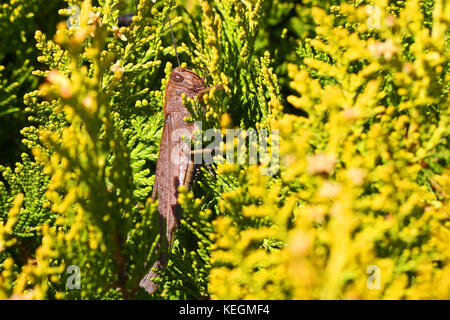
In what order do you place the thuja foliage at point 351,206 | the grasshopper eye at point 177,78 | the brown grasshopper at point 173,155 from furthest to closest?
1. the grasshopper eye at point 177,78
2. the brown grasshopper at point 173,155
3. the thuja foliage at point 351,206

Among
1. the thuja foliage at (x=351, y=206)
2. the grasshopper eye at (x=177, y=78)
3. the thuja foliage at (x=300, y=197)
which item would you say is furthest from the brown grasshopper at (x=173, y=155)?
the thuja foliage at (x=351, y=206)

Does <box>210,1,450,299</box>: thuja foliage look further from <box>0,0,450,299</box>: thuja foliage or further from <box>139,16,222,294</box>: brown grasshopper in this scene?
<box>139,16,222,294</box>: brown grasshopper

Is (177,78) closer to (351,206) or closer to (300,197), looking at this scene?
(300,197)

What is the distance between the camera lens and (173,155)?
199cm

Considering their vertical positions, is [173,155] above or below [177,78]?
below

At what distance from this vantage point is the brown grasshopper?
1884mm

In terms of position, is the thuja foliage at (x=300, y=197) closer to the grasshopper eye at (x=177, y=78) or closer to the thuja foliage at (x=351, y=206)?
the thuja foliage at (x=351, y=206)

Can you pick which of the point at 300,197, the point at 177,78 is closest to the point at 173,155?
the point at 177,78

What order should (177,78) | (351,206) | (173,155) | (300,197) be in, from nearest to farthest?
(351,206) → (300,197) → (173,155) → (177,78)

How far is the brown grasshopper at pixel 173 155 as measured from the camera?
74.2 inches

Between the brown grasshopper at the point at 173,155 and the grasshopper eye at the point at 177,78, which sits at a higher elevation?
the grasshopper eye at the point at 177,78

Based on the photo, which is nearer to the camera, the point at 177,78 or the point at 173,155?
the point at 173,155

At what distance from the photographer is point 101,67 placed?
1.37 metres
